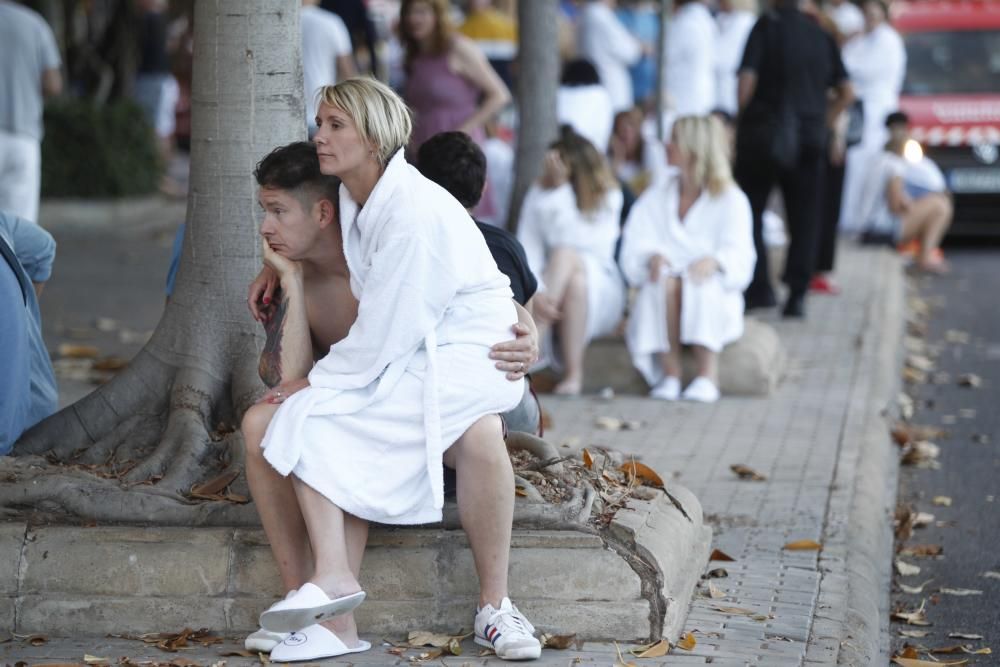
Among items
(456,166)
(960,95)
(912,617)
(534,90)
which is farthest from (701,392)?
(960,95)

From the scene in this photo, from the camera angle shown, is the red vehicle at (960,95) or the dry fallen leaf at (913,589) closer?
the dry fallen leaf at (913,589)

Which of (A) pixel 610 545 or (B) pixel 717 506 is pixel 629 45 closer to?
(B) pixel 717 506

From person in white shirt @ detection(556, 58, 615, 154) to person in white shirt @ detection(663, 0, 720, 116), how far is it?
1320mm

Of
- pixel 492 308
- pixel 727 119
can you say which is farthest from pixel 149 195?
pixel 492 308

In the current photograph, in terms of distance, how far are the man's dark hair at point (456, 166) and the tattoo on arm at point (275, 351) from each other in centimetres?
97

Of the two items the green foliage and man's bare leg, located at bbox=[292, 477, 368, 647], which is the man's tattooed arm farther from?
the green foliage

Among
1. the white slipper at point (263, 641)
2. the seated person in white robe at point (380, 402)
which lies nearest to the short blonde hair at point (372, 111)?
the seated person in white robe at point (380, 402)

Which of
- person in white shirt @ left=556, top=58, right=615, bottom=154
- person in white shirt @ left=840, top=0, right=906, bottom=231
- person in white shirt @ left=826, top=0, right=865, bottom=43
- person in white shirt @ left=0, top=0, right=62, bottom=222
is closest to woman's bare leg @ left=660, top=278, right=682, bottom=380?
person in white shirt @ left=556, top=58, right=615, bottom=154

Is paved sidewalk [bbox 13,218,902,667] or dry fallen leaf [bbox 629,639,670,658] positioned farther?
paved sidewalk [bbox 13,218,902,667]

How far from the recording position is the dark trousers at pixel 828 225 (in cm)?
1195

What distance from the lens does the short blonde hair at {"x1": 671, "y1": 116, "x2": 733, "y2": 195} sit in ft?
27.5

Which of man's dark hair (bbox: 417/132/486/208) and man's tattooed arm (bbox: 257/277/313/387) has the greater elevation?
man's dark hair (bbox: 417/132/486/208)

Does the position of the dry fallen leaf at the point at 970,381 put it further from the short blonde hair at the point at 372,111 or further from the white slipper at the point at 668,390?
the short blonde hair at the point at 372,111

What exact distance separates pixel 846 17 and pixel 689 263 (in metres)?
12.2
